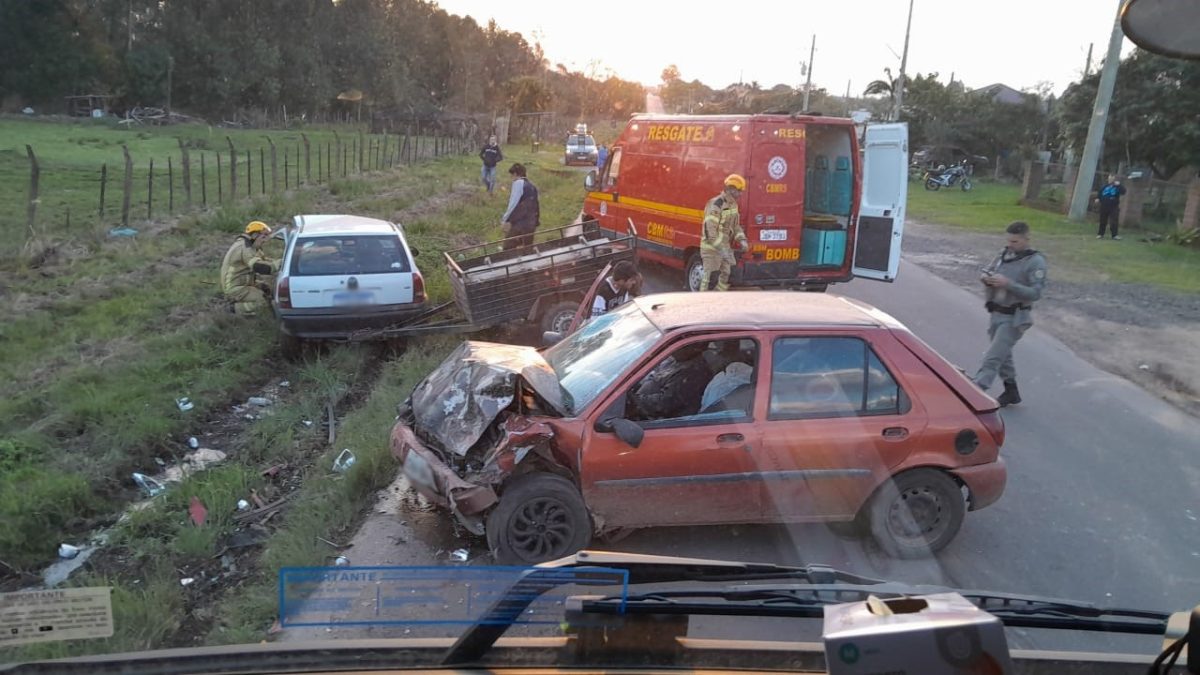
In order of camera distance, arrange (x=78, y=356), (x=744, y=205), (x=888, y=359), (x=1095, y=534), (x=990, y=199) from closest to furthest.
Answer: (x=888, y=359) < (x=1095, y=534) < (x=78, y=356) < (x=744, y=205) < (x=990, y=199)

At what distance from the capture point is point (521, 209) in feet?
41.6

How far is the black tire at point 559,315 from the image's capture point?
31.5 ft

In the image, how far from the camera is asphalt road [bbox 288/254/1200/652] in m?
4.86

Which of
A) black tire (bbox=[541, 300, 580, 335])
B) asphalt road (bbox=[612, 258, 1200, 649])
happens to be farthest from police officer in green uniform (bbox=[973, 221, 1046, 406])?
black tire (bbox=[541, 300, 580, 335])

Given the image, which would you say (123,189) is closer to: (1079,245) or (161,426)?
(161,426)

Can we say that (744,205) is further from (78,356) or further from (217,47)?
(217,47)

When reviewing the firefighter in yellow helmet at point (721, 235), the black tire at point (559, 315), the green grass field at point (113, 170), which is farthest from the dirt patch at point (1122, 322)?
the green grass field at point (113, 170)

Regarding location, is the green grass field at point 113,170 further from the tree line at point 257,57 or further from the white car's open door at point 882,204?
the white car's open door at point 882,204

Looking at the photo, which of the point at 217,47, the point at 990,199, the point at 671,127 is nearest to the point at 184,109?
the point at 217,47

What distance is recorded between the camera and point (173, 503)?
584 centimetres

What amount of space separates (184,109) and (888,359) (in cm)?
6474

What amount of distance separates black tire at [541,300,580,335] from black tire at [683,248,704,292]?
8.98 ft

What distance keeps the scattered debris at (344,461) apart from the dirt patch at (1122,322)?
25.1 feet

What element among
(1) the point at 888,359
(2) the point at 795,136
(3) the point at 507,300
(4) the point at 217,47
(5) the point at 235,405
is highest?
(4) the point at 217,47
